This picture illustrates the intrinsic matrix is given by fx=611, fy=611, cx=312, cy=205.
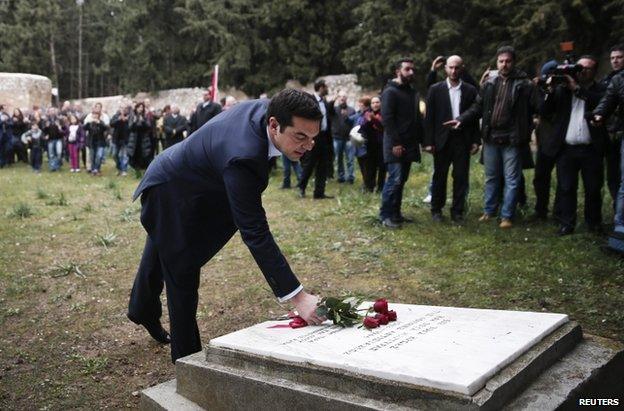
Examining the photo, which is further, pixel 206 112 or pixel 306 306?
pixel 206 112

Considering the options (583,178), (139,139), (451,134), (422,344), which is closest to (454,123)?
(451,134)

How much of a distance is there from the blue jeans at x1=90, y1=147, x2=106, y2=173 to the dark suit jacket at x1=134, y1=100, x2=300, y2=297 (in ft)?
44.8

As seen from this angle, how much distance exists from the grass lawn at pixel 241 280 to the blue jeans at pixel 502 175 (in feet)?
1.01

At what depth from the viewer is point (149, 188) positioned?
3516 mm

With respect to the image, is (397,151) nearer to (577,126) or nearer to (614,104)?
(577,126)

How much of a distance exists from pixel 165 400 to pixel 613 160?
19.7ft

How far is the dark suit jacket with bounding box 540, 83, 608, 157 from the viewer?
6691mm

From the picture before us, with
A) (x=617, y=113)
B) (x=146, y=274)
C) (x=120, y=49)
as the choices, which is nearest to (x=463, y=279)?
(x=617, y=113)

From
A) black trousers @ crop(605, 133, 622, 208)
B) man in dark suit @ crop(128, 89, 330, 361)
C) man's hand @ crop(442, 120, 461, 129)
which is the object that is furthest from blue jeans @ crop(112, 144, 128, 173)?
man in dark suit @ crop(128, 89, 330, 361)

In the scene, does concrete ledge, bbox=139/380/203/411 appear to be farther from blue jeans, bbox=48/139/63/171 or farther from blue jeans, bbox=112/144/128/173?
blue jeans, bbox=48/139/63/171

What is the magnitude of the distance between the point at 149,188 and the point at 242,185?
2.54ft

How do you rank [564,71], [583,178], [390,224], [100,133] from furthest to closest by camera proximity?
[100,133]
[390,224]
[583,178]
[564,71]

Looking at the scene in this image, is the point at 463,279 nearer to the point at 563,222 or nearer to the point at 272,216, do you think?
the point at 563,222

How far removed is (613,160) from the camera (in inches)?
280
